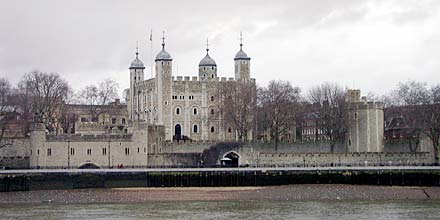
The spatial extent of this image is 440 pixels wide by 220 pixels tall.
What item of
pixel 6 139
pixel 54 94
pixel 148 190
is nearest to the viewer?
pixel 148 190

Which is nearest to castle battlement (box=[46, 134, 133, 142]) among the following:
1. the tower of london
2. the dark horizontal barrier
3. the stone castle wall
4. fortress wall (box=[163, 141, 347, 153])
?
the stone castle wall

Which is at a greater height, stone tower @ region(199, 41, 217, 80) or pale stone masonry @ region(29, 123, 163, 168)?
stone tower @ region(199, 41, 217, 80)

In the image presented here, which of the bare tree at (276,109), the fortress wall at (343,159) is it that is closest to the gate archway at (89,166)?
the fortress wall at (343,159)

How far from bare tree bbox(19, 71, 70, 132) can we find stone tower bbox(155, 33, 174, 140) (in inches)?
474

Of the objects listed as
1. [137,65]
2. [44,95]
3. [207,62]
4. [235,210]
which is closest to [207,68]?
[207,62]

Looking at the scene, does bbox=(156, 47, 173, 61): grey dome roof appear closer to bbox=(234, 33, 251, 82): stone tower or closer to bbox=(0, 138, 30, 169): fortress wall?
bbox=(234, 33, 251, 82): stone tower

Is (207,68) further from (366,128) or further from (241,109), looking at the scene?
(366,128)

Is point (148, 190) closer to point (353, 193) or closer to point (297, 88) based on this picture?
point (353, 193)

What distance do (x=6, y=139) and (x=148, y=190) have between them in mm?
28036

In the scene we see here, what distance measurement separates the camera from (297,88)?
119625mm

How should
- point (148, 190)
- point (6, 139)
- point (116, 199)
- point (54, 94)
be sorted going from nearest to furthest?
point (116, 199)
point (148, 190)
point (6, 139)
point (54, 94)

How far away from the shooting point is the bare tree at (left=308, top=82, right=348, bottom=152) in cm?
10200

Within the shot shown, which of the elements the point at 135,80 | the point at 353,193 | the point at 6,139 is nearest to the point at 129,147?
the point at 6,139

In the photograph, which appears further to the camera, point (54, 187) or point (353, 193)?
point (54, 187)
